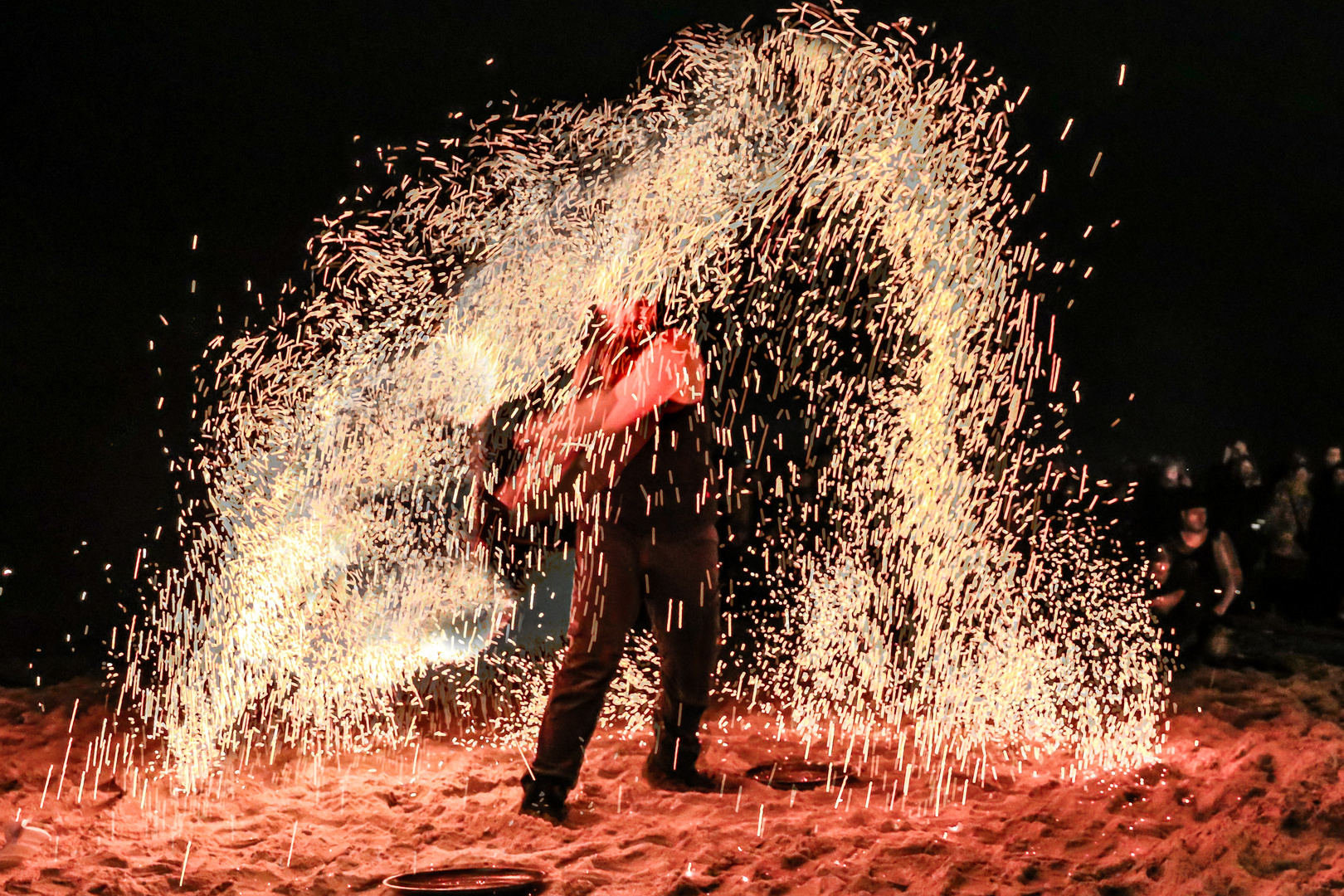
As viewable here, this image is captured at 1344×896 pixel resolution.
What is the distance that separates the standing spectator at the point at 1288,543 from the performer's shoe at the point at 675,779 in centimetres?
574

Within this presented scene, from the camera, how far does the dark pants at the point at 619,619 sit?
3164mm

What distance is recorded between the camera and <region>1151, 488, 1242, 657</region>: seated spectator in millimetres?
5762

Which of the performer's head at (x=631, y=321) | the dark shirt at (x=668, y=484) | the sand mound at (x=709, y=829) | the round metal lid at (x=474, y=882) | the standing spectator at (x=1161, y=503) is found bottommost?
the round metal lid at (x=474, y=882)

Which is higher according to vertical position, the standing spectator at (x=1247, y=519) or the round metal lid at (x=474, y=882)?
the standing spectator at (x=1247, y=519)

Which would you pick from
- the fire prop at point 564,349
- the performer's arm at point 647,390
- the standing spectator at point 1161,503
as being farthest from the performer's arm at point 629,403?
the standing spectator at point 1161,503

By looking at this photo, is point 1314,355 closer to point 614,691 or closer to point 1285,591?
point 1285,591

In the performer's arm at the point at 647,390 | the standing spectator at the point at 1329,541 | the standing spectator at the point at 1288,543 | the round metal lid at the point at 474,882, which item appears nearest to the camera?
the round metal lid at the point at 474,882

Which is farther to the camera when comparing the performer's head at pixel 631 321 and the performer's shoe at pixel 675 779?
the performer's shoe at pixel 675 779

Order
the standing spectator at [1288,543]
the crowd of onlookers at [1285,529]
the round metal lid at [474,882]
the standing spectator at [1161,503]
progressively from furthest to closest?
the standing spectator at [1288,543], the crowd of onlookers at [1285,529], the standing spectator at [1161,503], the round metal lid at [474,882]

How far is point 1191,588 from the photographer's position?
5.78m

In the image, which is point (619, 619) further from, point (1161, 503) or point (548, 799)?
point (1161, 503)

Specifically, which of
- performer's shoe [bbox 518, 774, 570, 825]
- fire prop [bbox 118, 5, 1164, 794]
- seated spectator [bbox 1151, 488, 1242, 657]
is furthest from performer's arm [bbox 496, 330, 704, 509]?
seated spectator [bbox 1151, 488, 1242, 657]

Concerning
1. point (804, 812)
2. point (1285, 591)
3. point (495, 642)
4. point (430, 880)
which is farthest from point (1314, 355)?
point (430, 880)

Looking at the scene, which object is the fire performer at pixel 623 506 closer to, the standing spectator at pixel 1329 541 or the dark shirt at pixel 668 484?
the dark shirt at pixel 668 484
